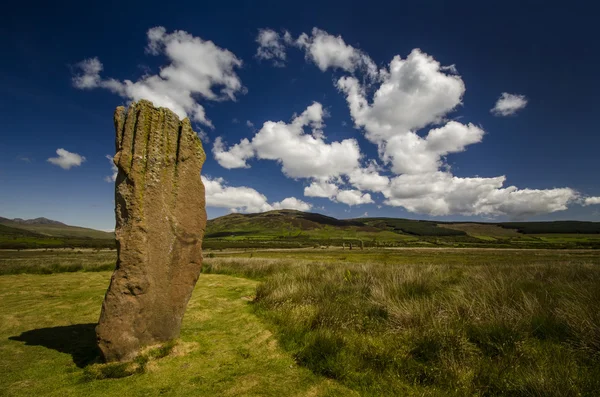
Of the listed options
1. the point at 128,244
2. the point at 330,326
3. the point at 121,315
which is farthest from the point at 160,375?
the point at 330,326

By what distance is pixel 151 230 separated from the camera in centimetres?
556

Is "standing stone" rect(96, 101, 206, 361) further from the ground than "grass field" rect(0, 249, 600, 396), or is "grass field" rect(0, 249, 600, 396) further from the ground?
"standing stone" rect(96, 101, 206, 361)

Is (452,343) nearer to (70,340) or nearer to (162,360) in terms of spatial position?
(162,360)

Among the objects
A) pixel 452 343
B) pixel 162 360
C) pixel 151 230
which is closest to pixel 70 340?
pixel 162 360

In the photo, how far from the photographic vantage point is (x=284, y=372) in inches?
179

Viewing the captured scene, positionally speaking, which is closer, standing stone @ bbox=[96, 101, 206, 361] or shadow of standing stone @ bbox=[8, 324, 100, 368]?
standing stone @ bbox=[96, 101, 206, 361]

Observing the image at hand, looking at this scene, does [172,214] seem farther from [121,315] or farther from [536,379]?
[536,379]

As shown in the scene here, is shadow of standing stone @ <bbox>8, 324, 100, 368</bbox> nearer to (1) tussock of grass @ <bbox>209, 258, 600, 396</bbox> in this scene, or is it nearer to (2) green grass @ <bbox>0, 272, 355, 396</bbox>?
(2) green grass @ <bbox>0, 272, 355, 396</bbox>

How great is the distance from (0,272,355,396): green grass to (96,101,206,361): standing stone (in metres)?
0.61

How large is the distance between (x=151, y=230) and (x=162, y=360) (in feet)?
7.97

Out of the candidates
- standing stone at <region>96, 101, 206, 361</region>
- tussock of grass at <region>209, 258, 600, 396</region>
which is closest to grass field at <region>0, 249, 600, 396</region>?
tussock of grass at <region>209, 258, 600, 396</region>

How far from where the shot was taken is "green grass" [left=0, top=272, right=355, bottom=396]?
405 centimetres

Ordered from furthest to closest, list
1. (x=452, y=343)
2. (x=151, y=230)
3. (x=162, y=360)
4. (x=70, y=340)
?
(x=70, y=340) < (x=151, y=230) < (x=162, y=360) < (x=452, y=343)

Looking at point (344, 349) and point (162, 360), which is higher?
point (344, 349)
